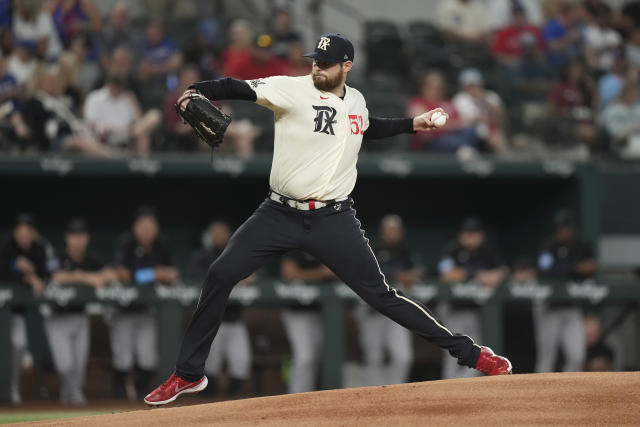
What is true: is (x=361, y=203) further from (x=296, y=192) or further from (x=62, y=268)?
(x=296, y=192)

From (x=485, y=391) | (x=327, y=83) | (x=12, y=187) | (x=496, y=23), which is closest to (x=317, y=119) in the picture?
(x=327, y=83)

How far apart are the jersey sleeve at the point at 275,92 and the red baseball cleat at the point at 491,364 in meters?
1.62

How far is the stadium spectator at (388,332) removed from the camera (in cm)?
1005

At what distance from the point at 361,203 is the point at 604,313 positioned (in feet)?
9.20

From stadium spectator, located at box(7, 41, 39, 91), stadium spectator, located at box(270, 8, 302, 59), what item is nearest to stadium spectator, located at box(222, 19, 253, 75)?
stadium spectator, located at box(270, 8, 302, 59)

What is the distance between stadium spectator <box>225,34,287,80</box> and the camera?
10.8 meters

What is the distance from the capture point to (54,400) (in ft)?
32.9

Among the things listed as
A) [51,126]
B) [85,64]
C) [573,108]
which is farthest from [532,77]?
[51,126]

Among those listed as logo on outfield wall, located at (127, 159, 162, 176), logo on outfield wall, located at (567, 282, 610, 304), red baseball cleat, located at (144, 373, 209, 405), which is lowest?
logo on outfield wall, located at (567, 282, 610, 304)

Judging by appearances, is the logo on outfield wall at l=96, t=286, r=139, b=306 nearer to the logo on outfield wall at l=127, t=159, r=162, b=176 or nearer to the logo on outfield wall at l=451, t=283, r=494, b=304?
the logo on outfield wall at l=127, t=159, r=162, b=176

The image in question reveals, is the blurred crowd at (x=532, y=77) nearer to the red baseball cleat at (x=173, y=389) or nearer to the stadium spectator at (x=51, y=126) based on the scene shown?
the stadium spectator at (x=51, y=126)

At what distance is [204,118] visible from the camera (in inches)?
A: 198

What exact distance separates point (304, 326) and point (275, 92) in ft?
16.3

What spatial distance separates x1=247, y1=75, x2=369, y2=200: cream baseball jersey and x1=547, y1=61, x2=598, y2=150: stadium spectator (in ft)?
21.2
